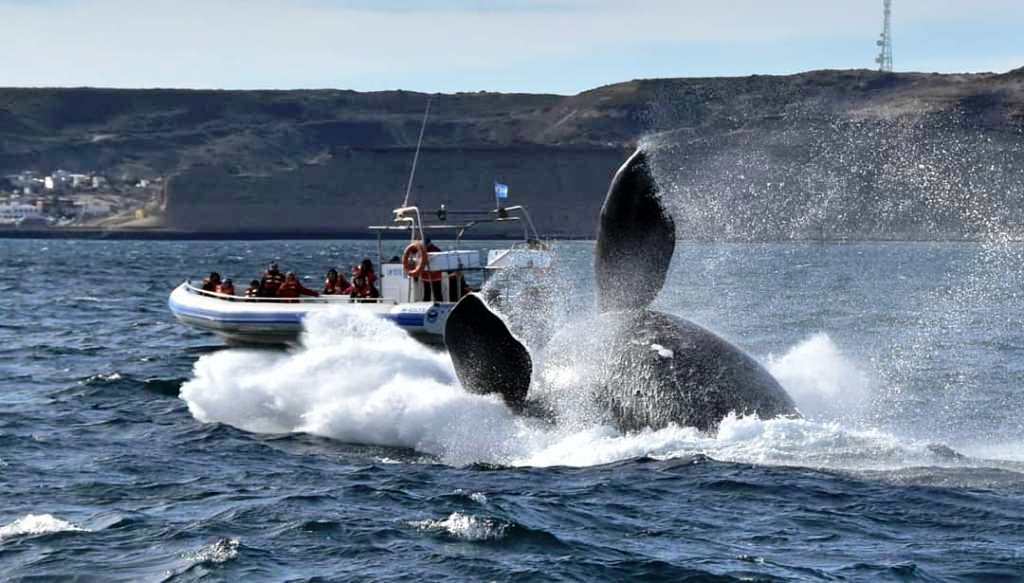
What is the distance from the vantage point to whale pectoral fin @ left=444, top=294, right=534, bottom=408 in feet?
53.1

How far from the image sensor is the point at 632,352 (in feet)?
53.6

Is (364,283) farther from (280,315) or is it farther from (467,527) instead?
(467,527)

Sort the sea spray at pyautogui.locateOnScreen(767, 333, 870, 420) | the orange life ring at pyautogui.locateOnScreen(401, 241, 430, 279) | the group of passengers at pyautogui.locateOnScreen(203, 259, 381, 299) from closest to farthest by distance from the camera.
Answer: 1. the sea spray at pyautogui.locateOnScreen(767, 333, 870, 420)
2. the orange life ring at pyautogui.locateOnScreen(401, 241, 430, 279)
3. the group of passengers at pyautogui.locateOnScreen(203, 259, 381, 299)

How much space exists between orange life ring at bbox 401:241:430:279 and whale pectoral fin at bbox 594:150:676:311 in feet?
35.0

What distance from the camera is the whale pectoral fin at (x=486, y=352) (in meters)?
16.2

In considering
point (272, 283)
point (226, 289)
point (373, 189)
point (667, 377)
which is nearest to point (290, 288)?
point (272, 283)

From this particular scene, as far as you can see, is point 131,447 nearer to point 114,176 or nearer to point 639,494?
point 639,494

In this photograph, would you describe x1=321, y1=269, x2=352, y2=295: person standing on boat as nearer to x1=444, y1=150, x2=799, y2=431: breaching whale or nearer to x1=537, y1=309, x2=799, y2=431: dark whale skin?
x1=444, y1=150, x2=799, y2=431: breaching whale

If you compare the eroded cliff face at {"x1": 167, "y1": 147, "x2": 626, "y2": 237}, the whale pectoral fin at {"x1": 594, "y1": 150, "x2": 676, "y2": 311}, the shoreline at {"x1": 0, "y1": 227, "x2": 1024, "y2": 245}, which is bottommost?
the shoreline at {"x1": 0, "y1": 227, "x2": 1024, "y2": 245}

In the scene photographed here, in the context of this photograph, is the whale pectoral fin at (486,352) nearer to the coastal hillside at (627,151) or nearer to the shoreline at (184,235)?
the coastal hillside at (627,151)

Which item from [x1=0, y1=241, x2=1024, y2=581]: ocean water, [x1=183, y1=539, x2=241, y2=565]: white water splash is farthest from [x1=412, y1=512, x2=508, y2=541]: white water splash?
[x1=183, y1=539, x2=241, y2=565]: white water splash

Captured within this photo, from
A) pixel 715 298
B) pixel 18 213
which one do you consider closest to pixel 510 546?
pixel 715 298

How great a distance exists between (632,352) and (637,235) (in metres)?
1.41

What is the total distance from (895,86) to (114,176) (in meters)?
86.5
